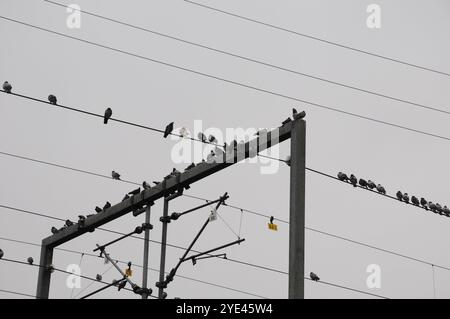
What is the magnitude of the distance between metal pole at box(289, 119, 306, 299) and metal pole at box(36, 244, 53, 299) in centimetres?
900

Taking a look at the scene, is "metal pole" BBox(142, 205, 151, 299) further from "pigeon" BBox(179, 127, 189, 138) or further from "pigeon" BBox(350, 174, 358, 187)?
"pigeon" BBox(350, 174, 358, 187)

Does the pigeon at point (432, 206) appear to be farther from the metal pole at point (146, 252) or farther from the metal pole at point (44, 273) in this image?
the metal pole at point (146, 252)

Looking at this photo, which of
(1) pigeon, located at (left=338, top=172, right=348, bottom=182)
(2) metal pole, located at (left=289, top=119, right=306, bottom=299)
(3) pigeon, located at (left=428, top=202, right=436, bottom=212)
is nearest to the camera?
(2) metal pole, located at (left=289, top=119, right=306, bottom=299)

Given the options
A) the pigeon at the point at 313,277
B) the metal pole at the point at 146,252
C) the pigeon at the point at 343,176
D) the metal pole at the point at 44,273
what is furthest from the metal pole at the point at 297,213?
the pigeon at the point at 313,277

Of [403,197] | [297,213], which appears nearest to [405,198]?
[403,197]

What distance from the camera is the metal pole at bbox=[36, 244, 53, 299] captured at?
32.8m

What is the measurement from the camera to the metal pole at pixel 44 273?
32750mm

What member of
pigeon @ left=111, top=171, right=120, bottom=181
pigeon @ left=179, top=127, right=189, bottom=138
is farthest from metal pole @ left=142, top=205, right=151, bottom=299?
pigeon @ left=111, top=171, right=120, bottom=181

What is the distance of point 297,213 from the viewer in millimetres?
25219
